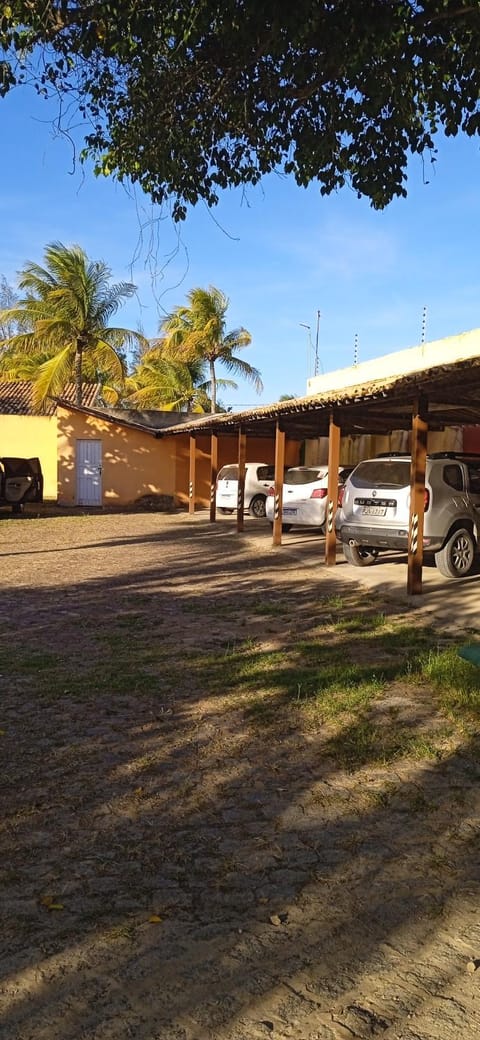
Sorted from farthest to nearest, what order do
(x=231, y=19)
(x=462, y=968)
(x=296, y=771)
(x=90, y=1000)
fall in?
(x=231, y=19)
(x=296, y=771)
(x=462, y=968)
(x=90, y=1000)

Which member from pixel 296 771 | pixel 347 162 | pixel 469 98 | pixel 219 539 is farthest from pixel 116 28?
pixel 219 539

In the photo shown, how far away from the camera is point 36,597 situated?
9.65 metres

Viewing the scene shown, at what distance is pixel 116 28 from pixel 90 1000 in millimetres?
6983

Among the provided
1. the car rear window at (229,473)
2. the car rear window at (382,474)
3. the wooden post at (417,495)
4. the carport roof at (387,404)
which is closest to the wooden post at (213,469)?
the car rear window at (229,473)

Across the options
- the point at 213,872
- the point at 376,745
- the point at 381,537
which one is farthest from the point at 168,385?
the point at 213,872

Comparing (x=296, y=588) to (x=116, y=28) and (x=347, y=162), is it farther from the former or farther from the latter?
(x=116, y=28)

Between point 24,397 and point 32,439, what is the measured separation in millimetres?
4009

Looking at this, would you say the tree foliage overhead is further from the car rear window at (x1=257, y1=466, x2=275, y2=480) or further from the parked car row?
the car rear window at (x1=257, y1=466, x2=275, y2=480)

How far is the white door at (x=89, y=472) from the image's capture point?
27906mm

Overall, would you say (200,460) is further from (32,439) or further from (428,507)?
(428,507)

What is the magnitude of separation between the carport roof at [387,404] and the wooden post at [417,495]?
0.98 ft

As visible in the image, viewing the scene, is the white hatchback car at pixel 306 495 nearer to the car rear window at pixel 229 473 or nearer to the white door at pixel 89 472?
the car rear window at pixel 229 473

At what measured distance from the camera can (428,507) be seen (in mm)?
10570

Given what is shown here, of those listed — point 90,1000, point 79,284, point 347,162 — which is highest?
point 79,284
